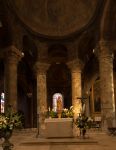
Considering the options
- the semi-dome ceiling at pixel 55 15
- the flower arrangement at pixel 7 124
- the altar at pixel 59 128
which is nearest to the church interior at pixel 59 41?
the semi-dome ceiling at pixel 55 15

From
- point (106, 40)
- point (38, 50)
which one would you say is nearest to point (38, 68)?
point (38, 50)

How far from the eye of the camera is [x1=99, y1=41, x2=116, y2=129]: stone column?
21078mm

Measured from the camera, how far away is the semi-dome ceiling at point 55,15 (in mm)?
24172

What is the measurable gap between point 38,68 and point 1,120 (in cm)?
1684

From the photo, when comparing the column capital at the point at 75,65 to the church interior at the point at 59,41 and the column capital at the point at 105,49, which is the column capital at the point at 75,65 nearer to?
the church interior at the point at 59,41

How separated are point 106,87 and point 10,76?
6667 mm

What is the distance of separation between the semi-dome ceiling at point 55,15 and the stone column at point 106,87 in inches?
132

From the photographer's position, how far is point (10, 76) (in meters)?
22.3

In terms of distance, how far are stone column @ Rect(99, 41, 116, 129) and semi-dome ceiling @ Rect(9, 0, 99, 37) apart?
3360 millimetres

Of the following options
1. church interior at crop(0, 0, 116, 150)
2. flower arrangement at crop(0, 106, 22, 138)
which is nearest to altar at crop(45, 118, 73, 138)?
church interior at crop(0, 0, 116, 150)

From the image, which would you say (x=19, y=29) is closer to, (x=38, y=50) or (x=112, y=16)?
(x=38, y=50)

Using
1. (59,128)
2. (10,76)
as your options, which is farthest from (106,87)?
(59,128)

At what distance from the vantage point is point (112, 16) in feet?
71.9

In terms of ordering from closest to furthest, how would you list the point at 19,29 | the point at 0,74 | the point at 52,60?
the point at 19,29 → the point at 52,60 → the point at 0,74
